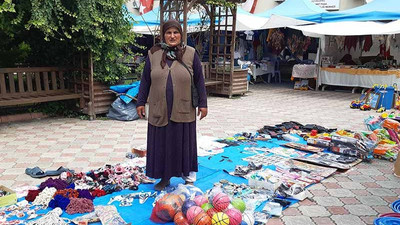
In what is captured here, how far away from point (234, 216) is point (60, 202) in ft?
5.23

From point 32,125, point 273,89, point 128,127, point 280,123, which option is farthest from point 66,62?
point 273,89

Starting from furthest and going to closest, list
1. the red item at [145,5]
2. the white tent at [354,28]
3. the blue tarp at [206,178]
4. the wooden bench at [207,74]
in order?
the red item at [145,5]
the wooden bench at [207,74]
the white tent at [354,28]
the blue tarp at [206,178]

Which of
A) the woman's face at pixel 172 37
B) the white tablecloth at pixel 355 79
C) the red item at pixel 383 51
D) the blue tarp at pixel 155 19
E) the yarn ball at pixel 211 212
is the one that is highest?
the blue tarp at pixel 155 19

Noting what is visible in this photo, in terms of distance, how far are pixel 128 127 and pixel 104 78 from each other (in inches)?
51.0

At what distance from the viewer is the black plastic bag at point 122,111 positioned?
7299 mm

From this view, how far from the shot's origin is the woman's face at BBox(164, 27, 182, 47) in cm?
344

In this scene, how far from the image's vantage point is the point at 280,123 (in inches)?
284

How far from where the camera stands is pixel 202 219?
2850 millimetres

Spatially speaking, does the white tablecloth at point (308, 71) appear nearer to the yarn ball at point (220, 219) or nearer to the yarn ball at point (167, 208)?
the yarn ball at point (167, 208)

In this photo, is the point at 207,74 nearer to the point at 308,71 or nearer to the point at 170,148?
the point at 308,71

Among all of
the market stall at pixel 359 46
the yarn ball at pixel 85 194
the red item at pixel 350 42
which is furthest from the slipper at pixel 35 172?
the red item at pixel 350 42

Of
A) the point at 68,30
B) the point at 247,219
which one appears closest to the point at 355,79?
the point at 68,30

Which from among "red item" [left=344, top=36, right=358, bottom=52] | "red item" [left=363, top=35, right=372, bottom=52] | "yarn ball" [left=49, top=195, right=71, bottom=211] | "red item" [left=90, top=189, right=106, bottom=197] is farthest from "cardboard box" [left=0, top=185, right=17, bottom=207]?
"red item" [left=363, top=35, right=372, bottom=52]

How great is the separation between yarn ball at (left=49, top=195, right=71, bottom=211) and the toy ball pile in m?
0.83
